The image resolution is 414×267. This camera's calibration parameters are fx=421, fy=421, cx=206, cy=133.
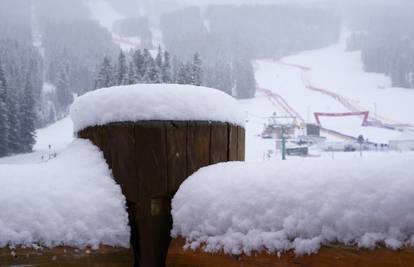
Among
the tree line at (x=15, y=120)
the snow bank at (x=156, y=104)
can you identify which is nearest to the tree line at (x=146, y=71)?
the tree line at (x=15, y=120)

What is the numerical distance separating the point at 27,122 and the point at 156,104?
1619 inches

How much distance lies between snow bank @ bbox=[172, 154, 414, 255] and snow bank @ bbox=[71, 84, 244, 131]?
267 mm

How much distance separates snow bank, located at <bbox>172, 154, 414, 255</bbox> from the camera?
2.95 ft

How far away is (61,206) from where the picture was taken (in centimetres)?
121

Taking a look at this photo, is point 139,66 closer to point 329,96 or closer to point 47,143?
point 47,143

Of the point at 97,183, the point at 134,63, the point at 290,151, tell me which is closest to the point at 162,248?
the point at 97,183

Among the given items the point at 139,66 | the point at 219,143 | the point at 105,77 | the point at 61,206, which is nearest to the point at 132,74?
the point at 139,66

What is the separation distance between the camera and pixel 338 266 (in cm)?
93

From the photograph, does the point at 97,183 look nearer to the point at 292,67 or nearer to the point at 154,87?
the point at 154,87

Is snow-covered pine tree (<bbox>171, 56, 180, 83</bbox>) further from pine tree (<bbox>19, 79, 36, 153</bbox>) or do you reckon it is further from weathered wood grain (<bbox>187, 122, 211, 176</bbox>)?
weathered wood grain (<bbox>187, 122, 211, 176</bbox>)

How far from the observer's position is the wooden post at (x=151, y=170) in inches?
53.5

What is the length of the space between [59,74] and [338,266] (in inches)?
2883

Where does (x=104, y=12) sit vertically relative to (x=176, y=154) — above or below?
above

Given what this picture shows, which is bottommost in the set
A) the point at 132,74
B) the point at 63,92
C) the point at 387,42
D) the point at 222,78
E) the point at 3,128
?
the point at 3,128
